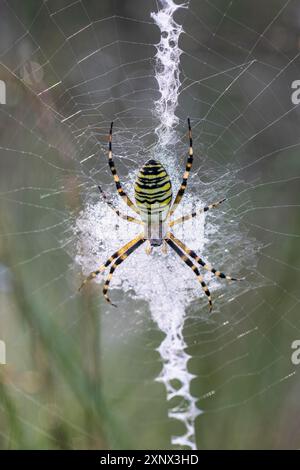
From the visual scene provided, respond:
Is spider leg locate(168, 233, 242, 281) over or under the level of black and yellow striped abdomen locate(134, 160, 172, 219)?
under

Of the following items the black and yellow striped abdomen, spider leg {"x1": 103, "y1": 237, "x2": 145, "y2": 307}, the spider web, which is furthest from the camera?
spider leg {"x1": 103, "y1": 237, "x2": 145, "y2": 307}

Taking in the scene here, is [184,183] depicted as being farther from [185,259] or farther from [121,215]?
[185,259]

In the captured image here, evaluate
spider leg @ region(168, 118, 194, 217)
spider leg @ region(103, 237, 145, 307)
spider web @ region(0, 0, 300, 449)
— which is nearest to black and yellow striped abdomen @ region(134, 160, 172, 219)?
spider leg @ region(168, 118, 194, 217)

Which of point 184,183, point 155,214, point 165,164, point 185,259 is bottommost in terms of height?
point 185,259

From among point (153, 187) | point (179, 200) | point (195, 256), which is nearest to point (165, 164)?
point (179, 200)

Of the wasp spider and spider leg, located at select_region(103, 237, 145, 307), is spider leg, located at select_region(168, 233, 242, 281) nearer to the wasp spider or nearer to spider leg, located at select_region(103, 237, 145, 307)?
the wasp spider

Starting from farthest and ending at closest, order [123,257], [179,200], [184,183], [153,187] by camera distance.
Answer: [123,257], [179,200], [184,183], [153,187]
